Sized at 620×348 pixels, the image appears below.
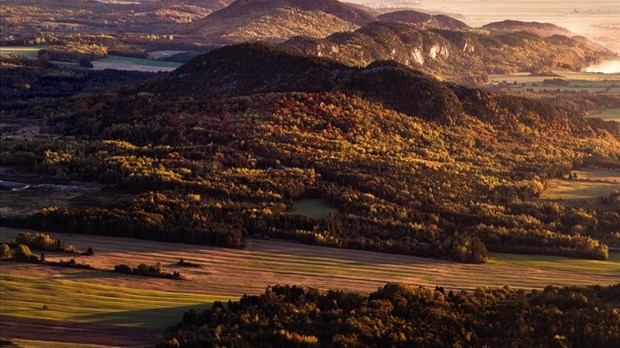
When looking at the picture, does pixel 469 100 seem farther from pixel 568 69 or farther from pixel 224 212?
pixel 568 69

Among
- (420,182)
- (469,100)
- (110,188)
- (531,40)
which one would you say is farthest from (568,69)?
(110,188)

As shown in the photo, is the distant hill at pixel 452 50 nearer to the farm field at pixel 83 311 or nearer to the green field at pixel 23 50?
the green field at pixel 23 50

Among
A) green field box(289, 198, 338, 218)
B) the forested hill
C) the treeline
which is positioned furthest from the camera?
the forested hill

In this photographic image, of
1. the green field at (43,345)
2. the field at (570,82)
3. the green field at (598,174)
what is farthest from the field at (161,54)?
the green field at (43,345)

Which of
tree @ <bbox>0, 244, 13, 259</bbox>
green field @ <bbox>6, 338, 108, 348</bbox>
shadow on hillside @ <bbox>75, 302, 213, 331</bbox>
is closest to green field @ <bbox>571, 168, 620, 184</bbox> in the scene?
shadow on hillside @ <bbox>75, 302, 213, 331</bbox>

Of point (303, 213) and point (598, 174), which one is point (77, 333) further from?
point (598, 174)

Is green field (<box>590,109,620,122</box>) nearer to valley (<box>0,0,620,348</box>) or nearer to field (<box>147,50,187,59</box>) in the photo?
valley (<box>0,0,620,348</box>)
